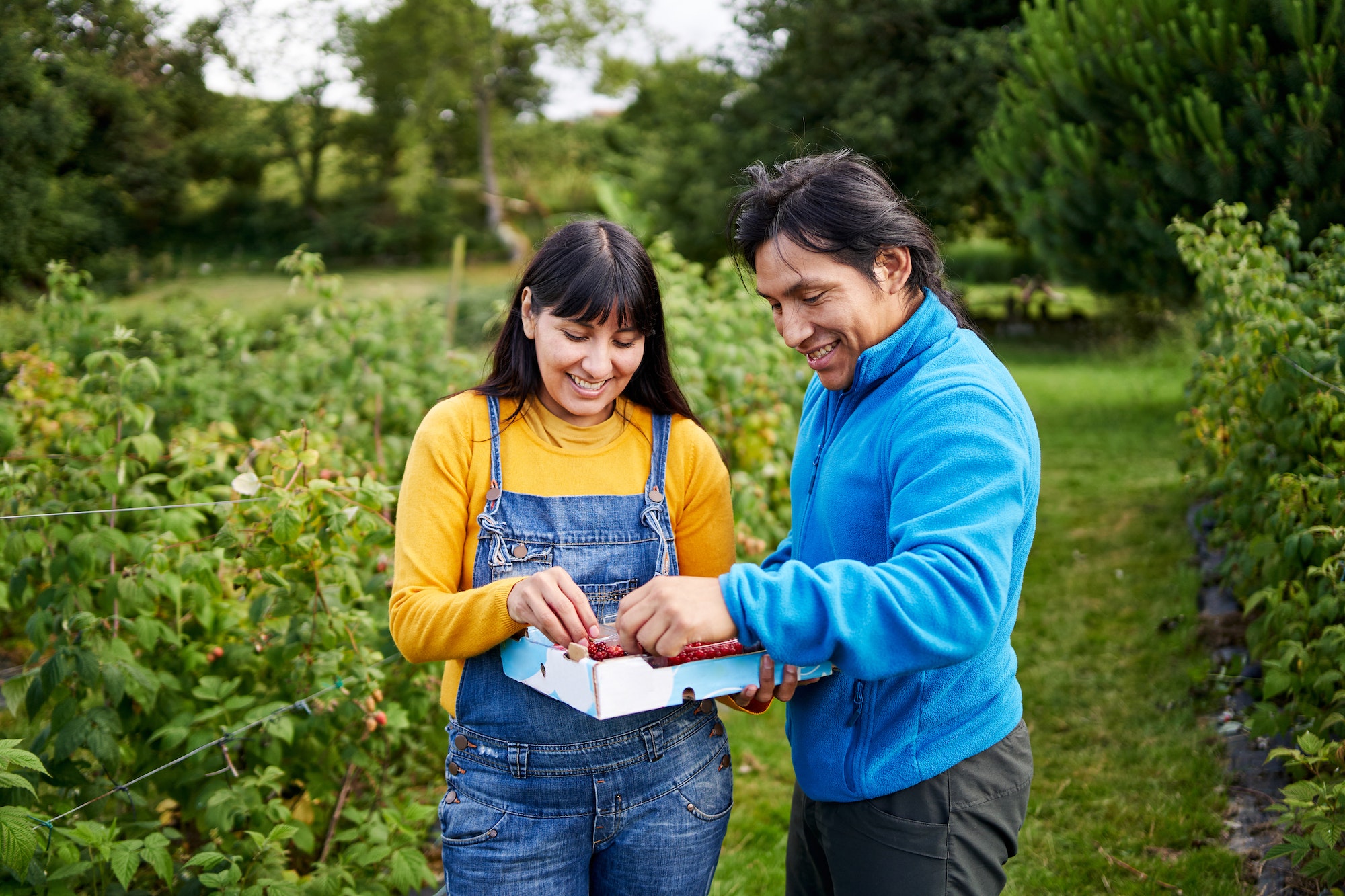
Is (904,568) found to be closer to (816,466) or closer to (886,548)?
(886,548)

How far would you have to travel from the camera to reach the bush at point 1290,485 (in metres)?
2.46

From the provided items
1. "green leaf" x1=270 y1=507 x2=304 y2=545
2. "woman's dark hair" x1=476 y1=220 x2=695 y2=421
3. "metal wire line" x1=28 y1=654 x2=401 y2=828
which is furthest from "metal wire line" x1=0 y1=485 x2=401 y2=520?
"woman's dark hair" x1=476 y1=220 x2=695 y2=421

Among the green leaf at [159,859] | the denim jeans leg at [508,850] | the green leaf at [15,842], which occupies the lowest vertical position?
the green leaf at [159,859]

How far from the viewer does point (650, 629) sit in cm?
127

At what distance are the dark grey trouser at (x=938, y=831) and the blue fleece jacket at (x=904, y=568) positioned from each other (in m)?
0.03

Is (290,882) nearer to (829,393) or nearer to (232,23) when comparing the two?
(829,393)

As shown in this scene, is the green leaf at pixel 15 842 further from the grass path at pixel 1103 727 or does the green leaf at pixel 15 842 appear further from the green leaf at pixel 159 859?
the grass path at pixel 1103 727

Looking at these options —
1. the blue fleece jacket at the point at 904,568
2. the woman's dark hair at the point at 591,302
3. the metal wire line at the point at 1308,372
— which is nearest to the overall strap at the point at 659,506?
the woman's dark hair at the point at 591,302

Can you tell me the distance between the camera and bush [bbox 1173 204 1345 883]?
8.05 ft

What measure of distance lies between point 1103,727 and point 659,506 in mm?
3190

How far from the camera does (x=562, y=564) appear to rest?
167 centimetres

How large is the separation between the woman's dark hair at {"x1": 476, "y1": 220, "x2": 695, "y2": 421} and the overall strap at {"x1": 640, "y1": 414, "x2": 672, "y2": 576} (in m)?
0.11

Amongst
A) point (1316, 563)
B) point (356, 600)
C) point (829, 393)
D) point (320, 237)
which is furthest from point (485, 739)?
point (320, 237)

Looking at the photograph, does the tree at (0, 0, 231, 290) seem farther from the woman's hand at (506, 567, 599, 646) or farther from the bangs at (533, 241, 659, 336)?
the woman's hand at (506, 567, 599, 646)
